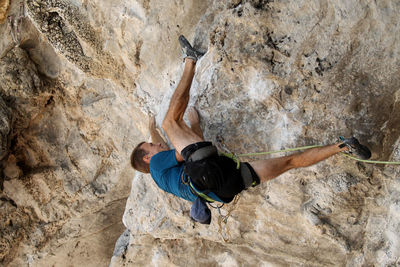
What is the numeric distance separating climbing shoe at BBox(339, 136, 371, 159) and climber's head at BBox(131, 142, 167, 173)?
1478 millimetres

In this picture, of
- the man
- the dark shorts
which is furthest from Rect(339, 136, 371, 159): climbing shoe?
the dark shorts

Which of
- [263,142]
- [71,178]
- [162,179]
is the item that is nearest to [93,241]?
[71,178]

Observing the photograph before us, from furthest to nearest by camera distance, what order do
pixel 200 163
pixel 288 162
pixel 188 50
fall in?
pixel 188 50 → pixel 288 162 → pixel 200 163

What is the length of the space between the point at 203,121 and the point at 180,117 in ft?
0.70

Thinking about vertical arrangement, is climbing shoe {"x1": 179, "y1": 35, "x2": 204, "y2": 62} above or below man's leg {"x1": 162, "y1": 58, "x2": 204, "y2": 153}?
above

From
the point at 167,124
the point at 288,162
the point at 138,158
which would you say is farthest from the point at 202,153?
the point at 138,158

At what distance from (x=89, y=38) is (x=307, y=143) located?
7.70ft

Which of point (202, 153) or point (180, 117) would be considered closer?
point (202, 153)

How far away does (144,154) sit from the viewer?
9.80ft

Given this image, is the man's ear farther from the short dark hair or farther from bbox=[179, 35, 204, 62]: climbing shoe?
bbox=[179, 35, 204, 62]: climbing shoe

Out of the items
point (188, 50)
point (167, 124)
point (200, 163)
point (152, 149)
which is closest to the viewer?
point (200, 163)

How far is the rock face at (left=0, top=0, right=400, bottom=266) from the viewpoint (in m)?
2.27

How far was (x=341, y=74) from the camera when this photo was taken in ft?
7.45

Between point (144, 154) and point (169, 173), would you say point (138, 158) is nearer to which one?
point (144, 154)
